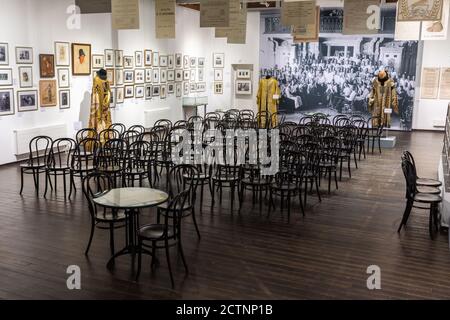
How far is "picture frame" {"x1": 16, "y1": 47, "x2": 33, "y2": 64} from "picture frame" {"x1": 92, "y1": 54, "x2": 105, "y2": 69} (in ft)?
6.96

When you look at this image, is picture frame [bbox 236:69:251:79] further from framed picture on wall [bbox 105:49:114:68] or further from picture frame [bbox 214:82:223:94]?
framed picture on wall [bbox 105:49:114:68]

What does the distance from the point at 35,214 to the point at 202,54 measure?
41.2ft

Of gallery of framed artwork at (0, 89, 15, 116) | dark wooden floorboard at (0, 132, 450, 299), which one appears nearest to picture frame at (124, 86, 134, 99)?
gallery of framed artwork at (0, 89, 15, 116)

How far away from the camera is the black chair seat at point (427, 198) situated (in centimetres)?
631

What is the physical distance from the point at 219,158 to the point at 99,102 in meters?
4.28

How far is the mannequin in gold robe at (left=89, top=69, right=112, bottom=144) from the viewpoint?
11375mm

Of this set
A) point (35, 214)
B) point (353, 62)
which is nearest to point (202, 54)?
point (353, 62)

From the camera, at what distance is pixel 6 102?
9984mm

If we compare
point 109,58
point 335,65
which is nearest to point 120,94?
point 109,58

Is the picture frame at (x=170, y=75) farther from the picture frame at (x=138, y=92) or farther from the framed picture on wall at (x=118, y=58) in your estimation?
the framed picture on wall at (x=118, y=58)

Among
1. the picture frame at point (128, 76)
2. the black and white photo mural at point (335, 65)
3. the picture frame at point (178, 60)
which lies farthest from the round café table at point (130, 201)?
the black and white photo mural at point (335, 65)

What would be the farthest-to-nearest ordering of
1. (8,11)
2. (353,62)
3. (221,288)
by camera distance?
1. (353,62)
2. (8,11)
3. (221,288)

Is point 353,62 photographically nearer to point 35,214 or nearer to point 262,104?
point 262,104
